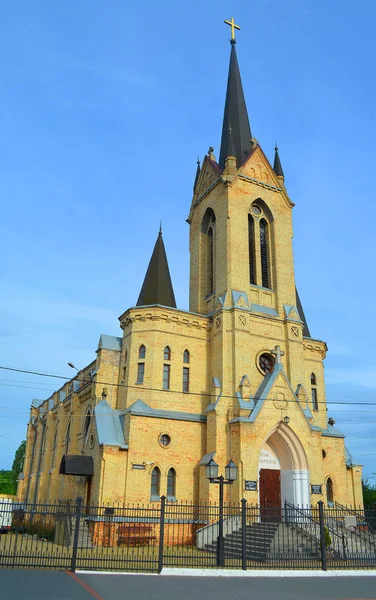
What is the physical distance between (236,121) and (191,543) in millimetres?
27358

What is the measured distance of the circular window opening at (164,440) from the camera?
25.1m

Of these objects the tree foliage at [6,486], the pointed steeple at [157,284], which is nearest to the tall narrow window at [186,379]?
the pointed steeple at [157,284]

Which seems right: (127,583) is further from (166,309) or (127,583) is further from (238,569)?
(166,309)

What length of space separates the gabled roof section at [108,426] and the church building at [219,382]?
2.6 inches

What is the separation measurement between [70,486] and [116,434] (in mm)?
7256

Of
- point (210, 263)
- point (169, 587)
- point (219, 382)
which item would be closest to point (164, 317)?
point (219, 382)

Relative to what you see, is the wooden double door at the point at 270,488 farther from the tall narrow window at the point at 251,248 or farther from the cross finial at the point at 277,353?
the tall narrow window at the point at 251,248

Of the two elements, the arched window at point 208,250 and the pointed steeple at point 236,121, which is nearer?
the arched window at point 208,250

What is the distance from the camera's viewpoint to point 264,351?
28.6 metres

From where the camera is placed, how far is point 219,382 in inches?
1046

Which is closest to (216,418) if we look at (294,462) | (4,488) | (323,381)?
(294,462)

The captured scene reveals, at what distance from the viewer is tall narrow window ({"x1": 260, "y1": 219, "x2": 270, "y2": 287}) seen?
3158 cm

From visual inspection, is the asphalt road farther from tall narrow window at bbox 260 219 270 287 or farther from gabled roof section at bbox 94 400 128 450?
tall narrow window at bbox 260 219 270 287

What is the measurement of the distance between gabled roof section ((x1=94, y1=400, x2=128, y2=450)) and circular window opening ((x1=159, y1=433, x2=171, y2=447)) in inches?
75.0
